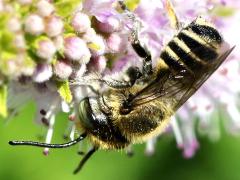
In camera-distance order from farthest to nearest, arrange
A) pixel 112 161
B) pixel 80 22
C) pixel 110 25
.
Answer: pixel 112 161 < pixel 110 25 < pixel 80 22

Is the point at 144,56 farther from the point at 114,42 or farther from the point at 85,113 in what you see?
the point at 85,113

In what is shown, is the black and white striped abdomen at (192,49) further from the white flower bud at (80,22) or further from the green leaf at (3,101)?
the green leaf at (3,101)

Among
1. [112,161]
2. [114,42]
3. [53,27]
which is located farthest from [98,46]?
[112,161]

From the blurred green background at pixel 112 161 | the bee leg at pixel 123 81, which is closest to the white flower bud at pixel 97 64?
the bee leg at pixel 123 81

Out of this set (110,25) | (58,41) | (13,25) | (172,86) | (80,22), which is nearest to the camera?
(13,25)

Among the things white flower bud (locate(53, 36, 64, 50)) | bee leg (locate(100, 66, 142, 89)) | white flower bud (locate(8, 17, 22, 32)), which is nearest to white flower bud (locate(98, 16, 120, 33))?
bee leg (locate(100, 66, 142, 89))
